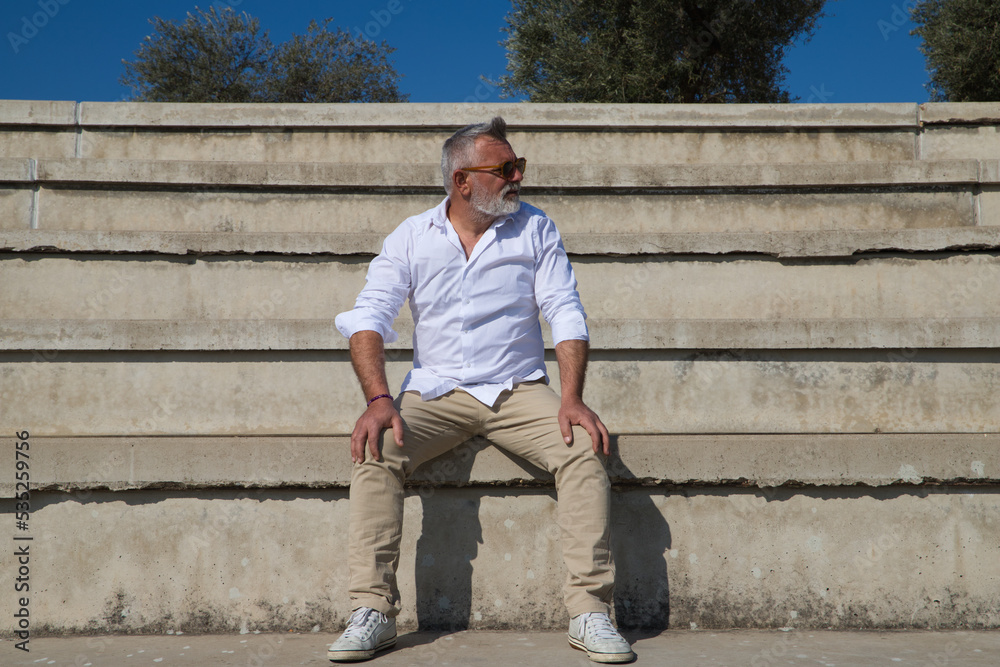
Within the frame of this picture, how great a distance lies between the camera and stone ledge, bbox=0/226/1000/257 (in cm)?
450

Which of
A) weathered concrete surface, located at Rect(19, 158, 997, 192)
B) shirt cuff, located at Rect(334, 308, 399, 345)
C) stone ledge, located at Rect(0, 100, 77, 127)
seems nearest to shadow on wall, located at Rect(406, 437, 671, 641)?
shirt cuff, located at Rect(334, 308, 399, 345)

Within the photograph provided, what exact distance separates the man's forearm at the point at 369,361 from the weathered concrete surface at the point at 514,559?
501 millimetres

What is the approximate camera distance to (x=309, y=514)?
295cm

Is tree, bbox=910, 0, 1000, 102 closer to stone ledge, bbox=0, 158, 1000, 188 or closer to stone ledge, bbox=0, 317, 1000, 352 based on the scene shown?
stone ledge, bbox=0, 158, 1000, 188

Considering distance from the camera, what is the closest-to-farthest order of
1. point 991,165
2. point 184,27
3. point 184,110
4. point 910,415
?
1. point 910,415
2. point 991,165
3. point 184,110
4. point 184,27

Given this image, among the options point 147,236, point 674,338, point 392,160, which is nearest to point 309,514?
point 674,338

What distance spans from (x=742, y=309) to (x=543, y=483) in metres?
2.34

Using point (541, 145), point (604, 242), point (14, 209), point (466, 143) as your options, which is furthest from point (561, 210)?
point (14, 209)

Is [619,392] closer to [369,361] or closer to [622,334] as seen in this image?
[622,334]

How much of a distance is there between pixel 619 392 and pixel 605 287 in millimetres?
845

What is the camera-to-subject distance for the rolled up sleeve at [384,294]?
2904mm

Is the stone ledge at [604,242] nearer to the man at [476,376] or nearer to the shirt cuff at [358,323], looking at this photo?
the man at [476,376]

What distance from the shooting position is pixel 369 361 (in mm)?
2836

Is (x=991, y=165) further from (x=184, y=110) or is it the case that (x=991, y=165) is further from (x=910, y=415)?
(x=184, y=110)
